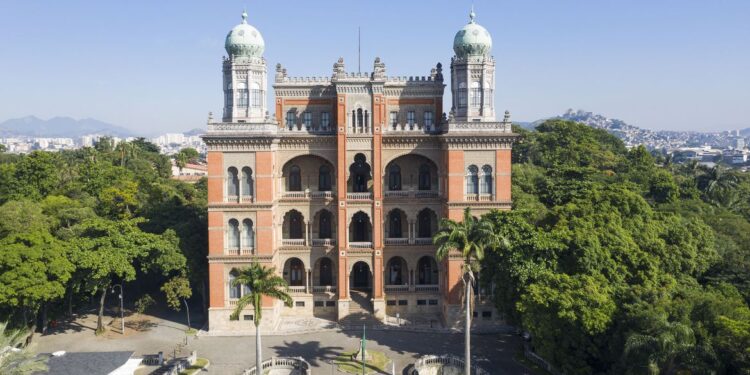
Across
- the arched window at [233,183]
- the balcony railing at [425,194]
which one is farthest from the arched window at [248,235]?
the balcony railing at [425,194]

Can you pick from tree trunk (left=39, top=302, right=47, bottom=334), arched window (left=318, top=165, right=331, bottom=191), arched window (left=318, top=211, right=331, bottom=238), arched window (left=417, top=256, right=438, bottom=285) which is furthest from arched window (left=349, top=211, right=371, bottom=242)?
tree trunk (left=39, top=302, right=47, bottom=334)

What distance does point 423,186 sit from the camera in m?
61.0

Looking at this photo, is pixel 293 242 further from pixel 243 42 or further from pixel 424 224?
pixel 243 42

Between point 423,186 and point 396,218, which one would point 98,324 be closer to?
point 396,218

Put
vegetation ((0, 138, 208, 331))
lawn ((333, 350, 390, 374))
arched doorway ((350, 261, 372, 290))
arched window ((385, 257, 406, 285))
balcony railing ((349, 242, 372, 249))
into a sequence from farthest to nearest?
1. arched doorway ((350, 261, 372, 290))
2. arched window ((385, 257, 406, 285))
3. balcony railing ((349, 242, 372, 249))
4. vegetation ((0, 138, 208, 331))
5. lawn ((333, 350, 390, 374))

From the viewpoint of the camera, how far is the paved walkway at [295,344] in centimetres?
4891

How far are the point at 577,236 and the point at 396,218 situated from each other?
21185 mm

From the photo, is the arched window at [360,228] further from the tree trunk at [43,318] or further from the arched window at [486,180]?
the tree trunk at [43,318]

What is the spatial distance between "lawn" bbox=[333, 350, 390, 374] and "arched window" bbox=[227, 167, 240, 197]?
61.5 ft

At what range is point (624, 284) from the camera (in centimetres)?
4319

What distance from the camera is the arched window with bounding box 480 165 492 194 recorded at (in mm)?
55844

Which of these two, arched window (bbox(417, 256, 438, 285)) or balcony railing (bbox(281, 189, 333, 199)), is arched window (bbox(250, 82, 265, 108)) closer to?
balcony railing (bbox(281, 189, 333, 199))

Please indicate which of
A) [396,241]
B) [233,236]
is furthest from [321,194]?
[233,236]

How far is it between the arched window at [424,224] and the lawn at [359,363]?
1554cm
